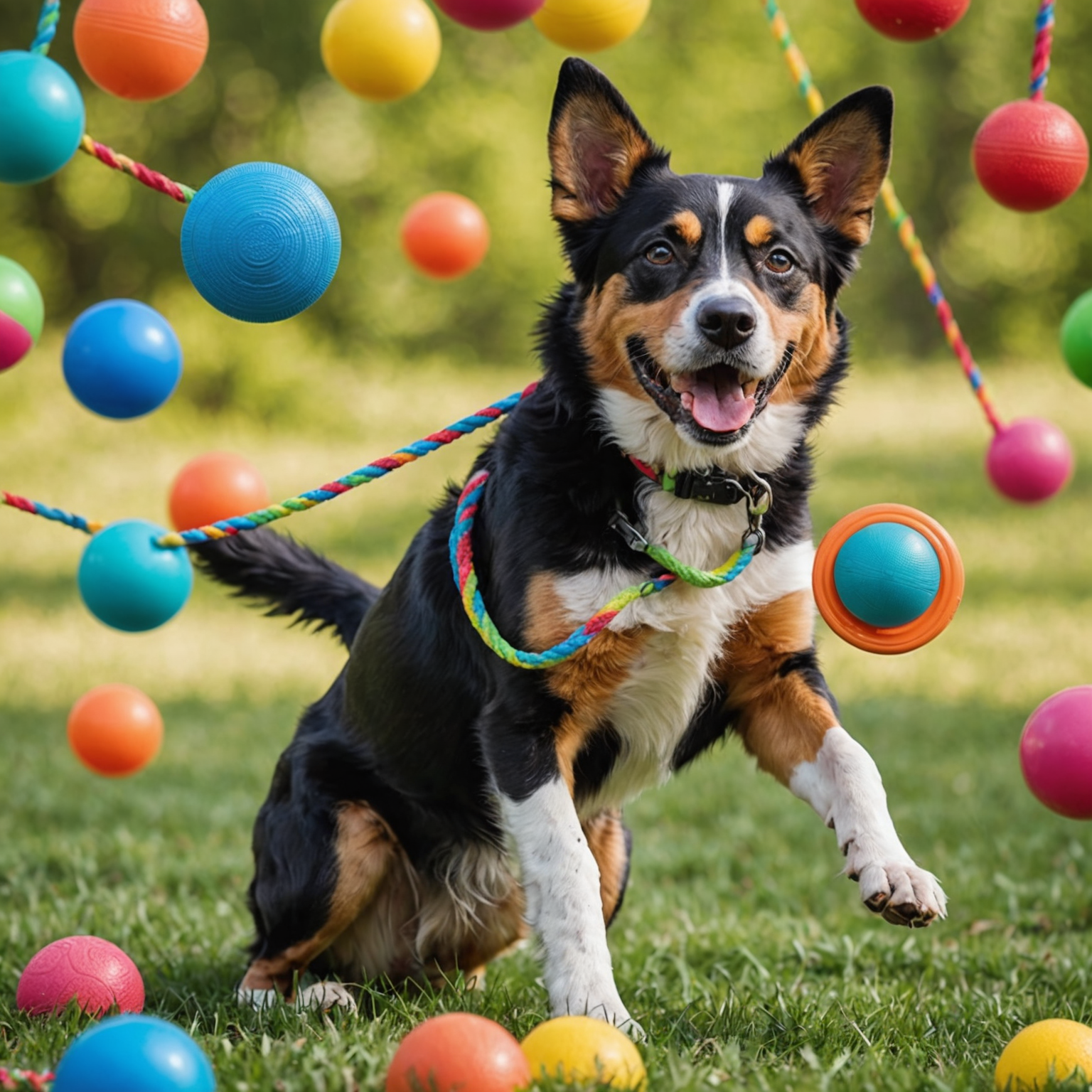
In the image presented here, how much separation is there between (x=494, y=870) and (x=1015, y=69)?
19836 mm

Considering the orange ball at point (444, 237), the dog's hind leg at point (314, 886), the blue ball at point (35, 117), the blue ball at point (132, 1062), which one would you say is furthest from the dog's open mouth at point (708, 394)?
the orange ball at point (444, 237)

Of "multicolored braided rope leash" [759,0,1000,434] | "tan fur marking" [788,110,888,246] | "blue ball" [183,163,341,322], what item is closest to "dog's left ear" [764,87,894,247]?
"tan fur marking" [788,110,888,246]

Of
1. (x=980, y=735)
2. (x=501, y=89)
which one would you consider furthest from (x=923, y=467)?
(x=501, y=89)

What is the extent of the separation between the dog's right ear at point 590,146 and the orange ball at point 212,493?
5.87 ft

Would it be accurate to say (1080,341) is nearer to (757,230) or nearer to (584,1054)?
(757,230)

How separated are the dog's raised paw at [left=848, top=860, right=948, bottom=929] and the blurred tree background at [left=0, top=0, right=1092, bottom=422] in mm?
13953

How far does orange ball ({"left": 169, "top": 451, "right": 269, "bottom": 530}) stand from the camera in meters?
4.95

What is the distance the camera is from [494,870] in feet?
13.1

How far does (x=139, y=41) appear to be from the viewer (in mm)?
3766

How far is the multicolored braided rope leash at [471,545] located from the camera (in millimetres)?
3344

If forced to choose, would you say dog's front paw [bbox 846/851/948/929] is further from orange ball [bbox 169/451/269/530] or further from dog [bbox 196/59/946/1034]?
orange ball [bbox 169/451/269/530]

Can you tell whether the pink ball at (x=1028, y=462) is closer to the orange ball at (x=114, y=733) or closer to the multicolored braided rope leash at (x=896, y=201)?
the multicolored braided rope leash at (x=896, y=201)

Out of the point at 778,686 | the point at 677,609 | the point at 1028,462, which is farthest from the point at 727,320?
the point at 1028,462

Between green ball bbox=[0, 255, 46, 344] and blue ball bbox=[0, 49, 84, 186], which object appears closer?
blue ball bbox=[0, 49, 84, 186]
